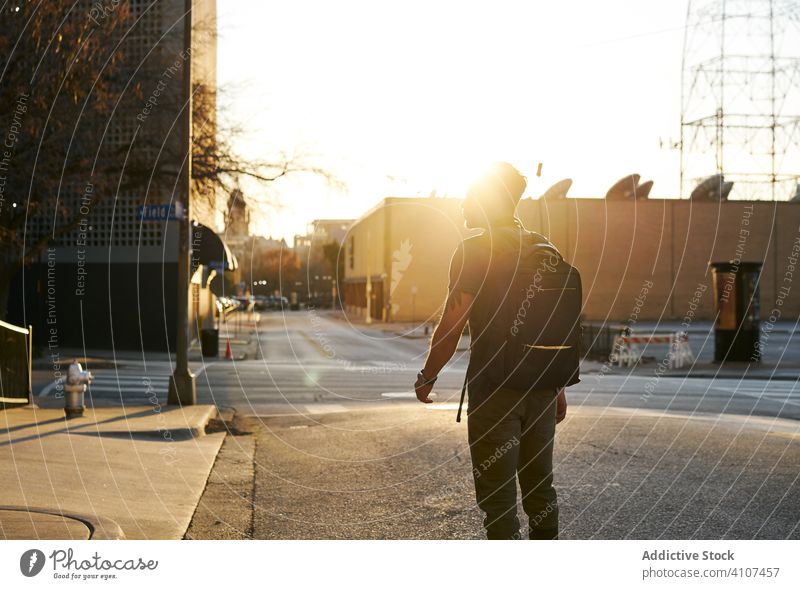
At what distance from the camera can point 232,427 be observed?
1336cm

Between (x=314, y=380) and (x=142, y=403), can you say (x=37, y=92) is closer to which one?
(x=142, y=403)

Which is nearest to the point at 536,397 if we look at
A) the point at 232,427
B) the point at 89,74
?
the point at 232,427

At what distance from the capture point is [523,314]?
475cm

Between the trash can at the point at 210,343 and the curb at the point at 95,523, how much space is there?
24135 millimetres

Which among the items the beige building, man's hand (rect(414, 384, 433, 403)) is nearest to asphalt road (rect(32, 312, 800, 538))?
man's hand (rect(414, 384, 433, 403))

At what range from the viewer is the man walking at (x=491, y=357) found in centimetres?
475

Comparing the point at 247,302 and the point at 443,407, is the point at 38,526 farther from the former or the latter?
the point at 247,302

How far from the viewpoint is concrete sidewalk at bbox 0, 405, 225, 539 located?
6.19 metres

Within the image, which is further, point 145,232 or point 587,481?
point 145,232

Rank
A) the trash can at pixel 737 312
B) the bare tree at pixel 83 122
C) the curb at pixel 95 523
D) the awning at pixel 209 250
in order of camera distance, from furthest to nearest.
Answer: the awning at pixel 209 250 < the trash can at pixel 737 312 < the bare tree at pixel 83 122 < the curb at pixel 95 523

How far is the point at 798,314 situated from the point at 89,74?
61.3 metres

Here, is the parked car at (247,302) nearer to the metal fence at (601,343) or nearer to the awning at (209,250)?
the awning at (209,250)

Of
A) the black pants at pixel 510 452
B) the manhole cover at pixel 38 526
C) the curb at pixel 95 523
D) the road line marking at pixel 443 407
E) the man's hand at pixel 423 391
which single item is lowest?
the road line marking at pixel 443 407

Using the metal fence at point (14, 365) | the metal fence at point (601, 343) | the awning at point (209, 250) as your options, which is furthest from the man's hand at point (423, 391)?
the metal fence at point (601, 343)
